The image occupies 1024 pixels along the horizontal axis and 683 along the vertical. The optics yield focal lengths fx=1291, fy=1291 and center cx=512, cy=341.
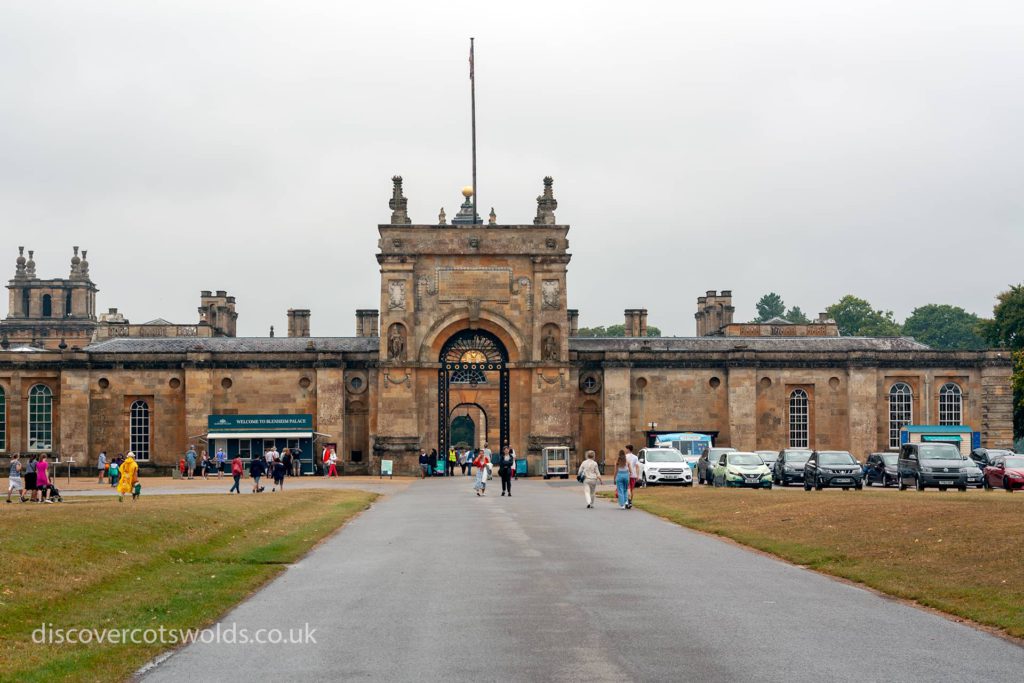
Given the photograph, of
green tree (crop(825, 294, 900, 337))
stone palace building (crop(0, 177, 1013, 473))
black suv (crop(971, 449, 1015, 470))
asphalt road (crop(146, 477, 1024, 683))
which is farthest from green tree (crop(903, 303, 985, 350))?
asphalt road (crop(146, 477, 1024, 683))

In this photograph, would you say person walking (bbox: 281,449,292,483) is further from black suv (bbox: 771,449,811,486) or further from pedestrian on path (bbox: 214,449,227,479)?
black suv (bbox: 771,449,811,486)

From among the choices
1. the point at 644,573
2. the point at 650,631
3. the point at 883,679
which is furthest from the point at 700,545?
the point at 883,679

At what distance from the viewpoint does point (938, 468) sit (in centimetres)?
4012

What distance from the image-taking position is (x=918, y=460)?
40938 millimetres

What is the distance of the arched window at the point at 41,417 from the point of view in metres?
65.5

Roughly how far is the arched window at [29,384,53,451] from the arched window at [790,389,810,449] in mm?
38038

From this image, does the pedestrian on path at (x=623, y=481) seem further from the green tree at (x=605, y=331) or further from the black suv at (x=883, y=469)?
the green tree at (x=605, y=331)

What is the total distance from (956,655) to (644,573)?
7.03 metres

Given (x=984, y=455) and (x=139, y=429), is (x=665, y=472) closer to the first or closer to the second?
(x=984, y=455)

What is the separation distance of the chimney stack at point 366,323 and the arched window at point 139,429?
16872 millimetres

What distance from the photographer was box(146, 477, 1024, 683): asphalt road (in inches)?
495

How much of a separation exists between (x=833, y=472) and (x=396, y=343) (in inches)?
1123

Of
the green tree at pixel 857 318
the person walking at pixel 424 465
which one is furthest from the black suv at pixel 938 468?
the green tree at pixel 857 318

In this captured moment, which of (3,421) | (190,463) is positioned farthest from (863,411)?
(3,421)
